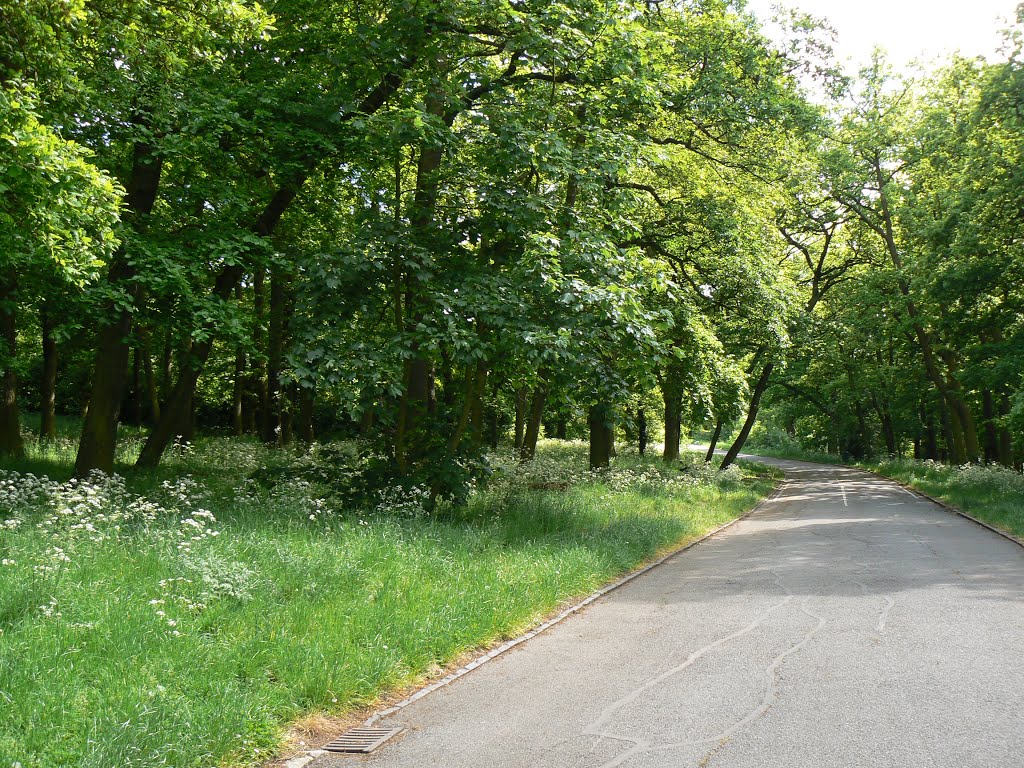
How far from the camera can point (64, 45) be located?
8.99m

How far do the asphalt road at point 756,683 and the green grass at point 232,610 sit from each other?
1.86 feet

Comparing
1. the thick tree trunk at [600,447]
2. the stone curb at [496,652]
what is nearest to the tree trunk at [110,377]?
the stone curb at [496,652]

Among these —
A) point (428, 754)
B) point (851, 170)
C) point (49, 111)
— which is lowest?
point (428, 754)

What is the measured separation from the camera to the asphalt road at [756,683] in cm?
451

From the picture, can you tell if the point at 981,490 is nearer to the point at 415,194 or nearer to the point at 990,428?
the point at 990,428

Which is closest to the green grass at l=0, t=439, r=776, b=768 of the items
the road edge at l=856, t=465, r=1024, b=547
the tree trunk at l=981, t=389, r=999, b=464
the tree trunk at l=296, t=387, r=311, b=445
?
the road edge at l=856, t=465, r=1024, b=547

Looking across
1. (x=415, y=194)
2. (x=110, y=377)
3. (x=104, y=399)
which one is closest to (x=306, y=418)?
(x=104, y=399)

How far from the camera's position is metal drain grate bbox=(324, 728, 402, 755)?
4.66 metres

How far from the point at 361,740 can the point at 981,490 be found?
960 inches

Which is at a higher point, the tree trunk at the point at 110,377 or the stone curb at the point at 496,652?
the tree trunk at the point at 110,377

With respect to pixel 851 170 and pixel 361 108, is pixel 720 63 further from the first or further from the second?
pixel 851 170

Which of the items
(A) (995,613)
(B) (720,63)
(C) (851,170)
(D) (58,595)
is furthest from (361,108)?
(C) (851,170)

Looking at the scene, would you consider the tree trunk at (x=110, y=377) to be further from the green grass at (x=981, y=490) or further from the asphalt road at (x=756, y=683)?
the green grass at (x=981, y=490)

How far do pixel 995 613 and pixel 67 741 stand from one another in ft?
27.3
